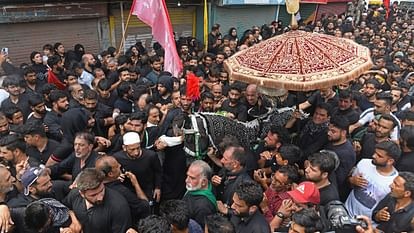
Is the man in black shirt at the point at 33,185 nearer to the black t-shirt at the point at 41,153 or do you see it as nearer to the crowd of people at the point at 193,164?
the crowd of people at the point at 193,164

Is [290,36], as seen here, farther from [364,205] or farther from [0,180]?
[0,180]

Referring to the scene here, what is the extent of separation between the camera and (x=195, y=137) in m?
4.58

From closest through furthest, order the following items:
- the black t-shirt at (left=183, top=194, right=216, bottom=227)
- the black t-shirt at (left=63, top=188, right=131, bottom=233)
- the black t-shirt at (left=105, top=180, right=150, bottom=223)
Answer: the black t-shirt at (left=63, top=188, right=131, bottom=233), the black t-shirt at (left=183, top=194, right=216, bottom=227), the black t-shirt at (left=105, top=180, right=150, bottom=223)

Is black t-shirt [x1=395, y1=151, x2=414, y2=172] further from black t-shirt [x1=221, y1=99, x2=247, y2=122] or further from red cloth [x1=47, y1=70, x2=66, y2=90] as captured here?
red cloth [x1=47, y1=70, x2=66, y2=90]

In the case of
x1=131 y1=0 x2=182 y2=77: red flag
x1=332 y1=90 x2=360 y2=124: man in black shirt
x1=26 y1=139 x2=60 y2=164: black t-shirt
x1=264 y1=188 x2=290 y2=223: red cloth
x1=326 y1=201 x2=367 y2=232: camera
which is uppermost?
x1=131 y1=0 x2=182 y2=77: red flag

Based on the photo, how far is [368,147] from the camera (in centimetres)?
467

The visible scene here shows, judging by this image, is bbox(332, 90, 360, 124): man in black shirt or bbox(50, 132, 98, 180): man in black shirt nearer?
bbox(50, 132, 98, 180): man in black shirt

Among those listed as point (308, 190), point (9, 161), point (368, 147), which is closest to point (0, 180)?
point (9, 161)

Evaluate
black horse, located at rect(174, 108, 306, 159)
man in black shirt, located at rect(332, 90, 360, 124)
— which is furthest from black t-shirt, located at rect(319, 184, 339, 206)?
man in black shirt, located at rect(332, 90, 360, 124)

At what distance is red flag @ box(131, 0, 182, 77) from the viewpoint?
6.86 m

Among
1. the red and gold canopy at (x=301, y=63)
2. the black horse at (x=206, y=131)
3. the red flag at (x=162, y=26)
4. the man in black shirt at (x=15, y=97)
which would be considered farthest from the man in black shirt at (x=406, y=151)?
the man in black shirt at (x=15, y=97)

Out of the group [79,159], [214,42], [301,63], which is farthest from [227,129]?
[214,42]

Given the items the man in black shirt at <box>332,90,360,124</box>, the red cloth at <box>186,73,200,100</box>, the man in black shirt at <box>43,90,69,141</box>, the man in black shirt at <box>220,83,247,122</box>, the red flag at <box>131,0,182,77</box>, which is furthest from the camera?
the red flag at <box>131,0,182,77</box>

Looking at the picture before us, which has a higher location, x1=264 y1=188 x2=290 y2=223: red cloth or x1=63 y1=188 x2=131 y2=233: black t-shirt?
x1=63 y1=188 x2=131 y2=233: black t-shirt
